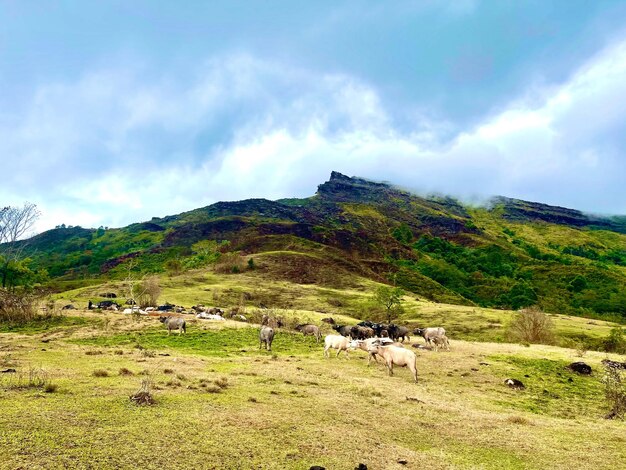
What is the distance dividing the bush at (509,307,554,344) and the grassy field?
2658 cm

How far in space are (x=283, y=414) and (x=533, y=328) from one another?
51.2 meters

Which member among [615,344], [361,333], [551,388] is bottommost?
[615,344]

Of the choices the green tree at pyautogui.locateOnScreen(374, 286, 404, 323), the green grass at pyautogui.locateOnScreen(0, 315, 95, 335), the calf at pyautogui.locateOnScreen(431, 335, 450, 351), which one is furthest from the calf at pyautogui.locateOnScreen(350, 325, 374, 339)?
the green tree at pyautogui.locateOnScreen(374, 286, 404, 323)

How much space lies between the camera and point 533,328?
55125 mm

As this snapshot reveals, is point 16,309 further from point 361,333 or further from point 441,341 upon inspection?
point 441,341

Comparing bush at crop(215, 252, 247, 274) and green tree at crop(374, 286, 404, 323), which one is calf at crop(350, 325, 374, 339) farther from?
bush at crop(215, 252, 247, 274)

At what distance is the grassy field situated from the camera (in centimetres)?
1095

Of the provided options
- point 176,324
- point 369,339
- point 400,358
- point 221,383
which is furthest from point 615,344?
point 221,383

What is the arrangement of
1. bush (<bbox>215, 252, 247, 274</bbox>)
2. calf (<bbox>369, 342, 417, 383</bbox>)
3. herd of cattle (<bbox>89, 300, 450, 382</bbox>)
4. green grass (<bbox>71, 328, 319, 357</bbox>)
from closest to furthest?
1. calf (<bbox>369, 342, 417, 383</bbox>)
2. herd of cattle (<bbox>89, 300, 450, 382</bbox>)
3. green grass (<bbox>71, 328, 319, 357</bbox>)
4. bush (<bbox>215, 252, 247, 274</bbox>)

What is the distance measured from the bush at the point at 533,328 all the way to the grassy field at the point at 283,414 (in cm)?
2658

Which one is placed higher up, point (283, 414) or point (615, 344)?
point (283, 414)

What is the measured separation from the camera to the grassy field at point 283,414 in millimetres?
10945

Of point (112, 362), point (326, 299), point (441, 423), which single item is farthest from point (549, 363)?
point (326, 299)

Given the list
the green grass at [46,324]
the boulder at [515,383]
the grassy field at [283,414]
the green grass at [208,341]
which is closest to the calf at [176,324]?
the green grass at [208,341]
